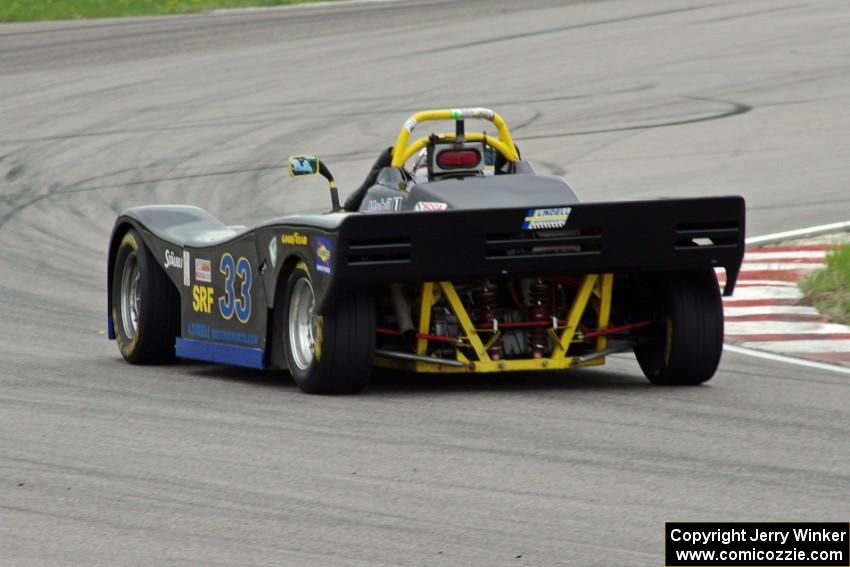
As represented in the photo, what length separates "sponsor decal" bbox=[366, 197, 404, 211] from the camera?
9669 mm

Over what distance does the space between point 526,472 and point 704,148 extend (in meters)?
13.5

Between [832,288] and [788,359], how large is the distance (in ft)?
6.14

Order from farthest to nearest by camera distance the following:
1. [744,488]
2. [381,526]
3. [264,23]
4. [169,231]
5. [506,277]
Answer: [264,23] < [169,231] < [506,277] < [744,488] < [381,526]

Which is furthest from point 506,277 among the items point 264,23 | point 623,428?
point 264,23

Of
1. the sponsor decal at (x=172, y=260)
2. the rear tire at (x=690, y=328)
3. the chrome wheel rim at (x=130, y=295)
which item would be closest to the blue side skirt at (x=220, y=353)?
the sponsor decal at (x=172, y=260)

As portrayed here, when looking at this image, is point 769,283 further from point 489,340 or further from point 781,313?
point 489,340

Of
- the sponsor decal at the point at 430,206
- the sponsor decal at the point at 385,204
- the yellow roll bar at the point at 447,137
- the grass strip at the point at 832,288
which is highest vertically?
the yellow roll bar at the point at 447,137

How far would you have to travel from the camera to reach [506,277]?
9.16 m

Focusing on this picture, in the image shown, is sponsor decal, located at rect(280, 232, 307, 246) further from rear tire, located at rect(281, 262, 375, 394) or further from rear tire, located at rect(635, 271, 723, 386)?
rear tire, located at rect(635, 271, 723, 386)

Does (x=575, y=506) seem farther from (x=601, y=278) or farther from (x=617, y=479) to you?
(x=601, y=278)

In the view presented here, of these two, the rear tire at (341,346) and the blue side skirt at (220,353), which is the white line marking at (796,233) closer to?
the blue side skirt at (220,353)

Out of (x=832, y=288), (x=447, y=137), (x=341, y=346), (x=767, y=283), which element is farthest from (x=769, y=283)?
(x=341, y=346)

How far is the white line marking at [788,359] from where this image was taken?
33.0 feet

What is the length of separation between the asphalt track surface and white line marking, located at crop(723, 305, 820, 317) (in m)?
1.47
